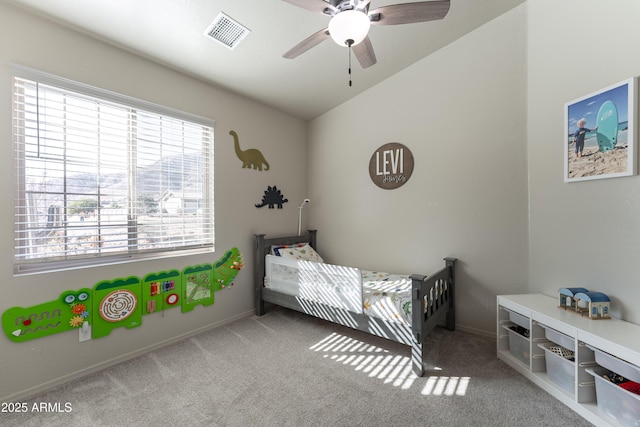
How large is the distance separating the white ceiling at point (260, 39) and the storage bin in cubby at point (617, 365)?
2.59 m

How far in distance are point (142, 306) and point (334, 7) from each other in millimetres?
2600

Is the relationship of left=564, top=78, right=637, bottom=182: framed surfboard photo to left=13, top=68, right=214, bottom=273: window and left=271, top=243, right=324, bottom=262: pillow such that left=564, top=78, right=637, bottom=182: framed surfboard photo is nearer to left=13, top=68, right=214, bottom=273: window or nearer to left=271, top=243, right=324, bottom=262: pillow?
left=271, top=243, right=324, bottom=262: pillow

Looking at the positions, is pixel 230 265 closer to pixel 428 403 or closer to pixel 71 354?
pixel 71 354

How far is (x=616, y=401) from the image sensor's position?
146 cm

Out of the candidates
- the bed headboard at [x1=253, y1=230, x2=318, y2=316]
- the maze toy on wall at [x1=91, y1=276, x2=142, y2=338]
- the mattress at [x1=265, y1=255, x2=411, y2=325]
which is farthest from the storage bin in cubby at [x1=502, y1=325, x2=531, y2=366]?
the maze toy on wall at [x1=91, y1=276, x2=142, y2=338]

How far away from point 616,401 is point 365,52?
7.94 feet

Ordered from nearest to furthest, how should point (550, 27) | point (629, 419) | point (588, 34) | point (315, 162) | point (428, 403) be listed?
1. point (629, 419)
2. point (428, 403)
3. point (588, 34)
4. point (550, 27)
5. point (315, 162)

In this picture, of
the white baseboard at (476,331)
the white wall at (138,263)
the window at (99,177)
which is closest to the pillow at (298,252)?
the white wall at (138,263)

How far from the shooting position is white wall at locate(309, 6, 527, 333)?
2.44 m

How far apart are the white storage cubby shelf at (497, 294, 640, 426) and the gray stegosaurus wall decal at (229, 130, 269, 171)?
107 inches

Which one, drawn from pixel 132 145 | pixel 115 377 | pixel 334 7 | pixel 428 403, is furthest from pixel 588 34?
pixel 115 377

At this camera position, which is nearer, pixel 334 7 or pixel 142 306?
pixel 334 7

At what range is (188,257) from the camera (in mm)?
2633

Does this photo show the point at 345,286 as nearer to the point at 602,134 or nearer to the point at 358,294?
the point at 358,294
